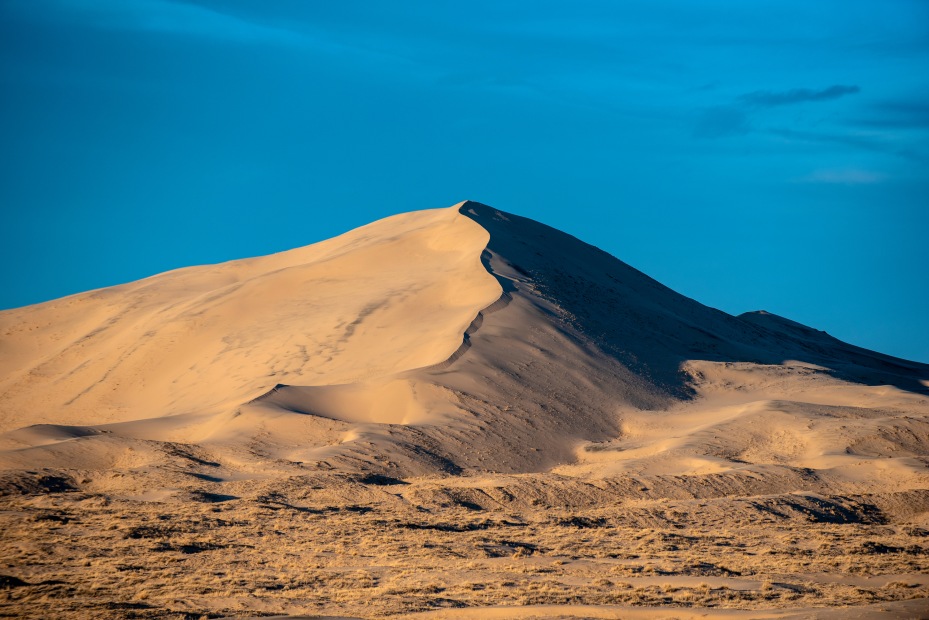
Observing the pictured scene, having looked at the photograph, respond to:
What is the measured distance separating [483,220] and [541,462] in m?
15.4

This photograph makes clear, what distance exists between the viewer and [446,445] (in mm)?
18516

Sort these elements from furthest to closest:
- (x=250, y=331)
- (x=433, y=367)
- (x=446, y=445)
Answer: (x=250, y=331), (x=433, y=367), (x=446, y=445)

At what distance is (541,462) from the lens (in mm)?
18953

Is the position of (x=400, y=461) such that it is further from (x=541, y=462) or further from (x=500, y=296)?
(x=500, y=296)

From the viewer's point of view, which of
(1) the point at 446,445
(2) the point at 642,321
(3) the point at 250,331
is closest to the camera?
(1) the point at 446,445

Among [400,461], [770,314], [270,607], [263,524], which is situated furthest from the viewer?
[770,314]

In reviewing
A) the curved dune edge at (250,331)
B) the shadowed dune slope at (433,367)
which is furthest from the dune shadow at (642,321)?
the curved dune edge at (250,331)

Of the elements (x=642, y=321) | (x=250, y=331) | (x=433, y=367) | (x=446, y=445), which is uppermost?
(x=642, y=321)

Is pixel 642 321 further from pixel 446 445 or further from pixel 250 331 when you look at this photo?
pixel 446 445

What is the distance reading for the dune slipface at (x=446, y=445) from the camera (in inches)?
396

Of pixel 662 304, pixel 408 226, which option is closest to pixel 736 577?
pixel 662 304

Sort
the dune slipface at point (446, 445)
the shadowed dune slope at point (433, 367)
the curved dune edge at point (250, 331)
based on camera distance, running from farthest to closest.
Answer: the curved dune edge at point (250, 331)
the shadowed dune slope at point (433, 367)
the dune slipface at point (446, 445)

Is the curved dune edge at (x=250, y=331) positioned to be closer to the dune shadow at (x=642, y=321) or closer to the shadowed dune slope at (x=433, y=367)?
the shadowed dune slope at (x=433, y=367)

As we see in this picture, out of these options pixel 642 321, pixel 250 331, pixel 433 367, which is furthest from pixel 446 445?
pixel 642 321
